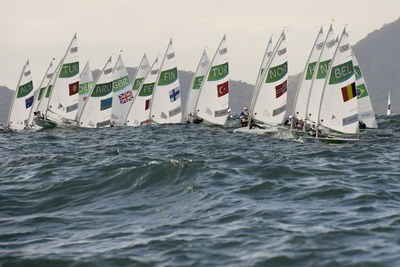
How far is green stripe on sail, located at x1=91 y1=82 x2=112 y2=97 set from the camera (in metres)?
56.0

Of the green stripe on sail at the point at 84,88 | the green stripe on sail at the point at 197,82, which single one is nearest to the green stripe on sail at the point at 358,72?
the green stripe on sail at the point at 197,82

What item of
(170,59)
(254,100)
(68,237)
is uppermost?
(170,59)

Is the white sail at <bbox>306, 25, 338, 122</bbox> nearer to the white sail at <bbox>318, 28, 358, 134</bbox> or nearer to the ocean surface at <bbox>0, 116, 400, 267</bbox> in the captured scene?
the white sail at <bbox>318, 28, 358, 134</bbox>

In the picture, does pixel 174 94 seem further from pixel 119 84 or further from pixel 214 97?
pixel 119 84

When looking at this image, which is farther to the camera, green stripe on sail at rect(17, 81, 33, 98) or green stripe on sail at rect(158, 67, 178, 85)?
green stripe on sail at rect(17, 81, 33, 98)

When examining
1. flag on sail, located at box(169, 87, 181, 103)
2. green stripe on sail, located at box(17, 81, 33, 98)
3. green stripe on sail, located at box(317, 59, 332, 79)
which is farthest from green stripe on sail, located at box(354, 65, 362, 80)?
green stripe on sail, located at box(17, 81, 33, 98)

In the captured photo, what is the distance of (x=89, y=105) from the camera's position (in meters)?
55.6

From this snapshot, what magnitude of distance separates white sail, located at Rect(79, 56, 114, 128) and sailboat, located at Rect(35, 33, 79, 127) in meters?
1.16

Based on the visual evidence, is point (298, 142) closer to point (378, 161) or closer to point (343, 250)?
point (378, 161)

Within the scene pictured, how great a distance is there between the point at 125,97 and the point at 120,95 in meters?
0.70

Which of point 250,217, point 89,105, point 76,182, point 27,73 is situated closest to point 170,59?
point 89,105

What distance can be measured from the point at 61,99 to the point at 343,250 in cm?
4682

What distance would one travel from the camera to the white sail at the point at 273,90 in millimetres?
41906

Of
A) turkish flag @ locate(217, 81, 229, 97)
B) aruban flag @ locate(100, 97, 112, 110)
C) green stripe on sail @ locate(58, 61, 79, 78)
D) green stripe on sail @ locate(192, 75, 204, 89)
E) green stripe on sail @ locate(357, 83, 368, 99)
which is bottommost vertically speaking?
aruban flag @ locate(100, 97, 112, 110)
